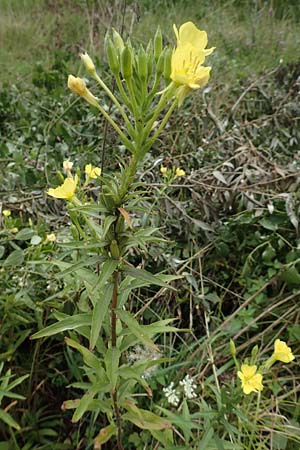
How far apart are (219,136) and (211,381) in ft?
3.15

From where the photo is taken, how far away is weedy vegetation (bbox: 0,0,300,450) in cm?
83

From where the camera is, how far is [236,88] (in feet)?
8.20

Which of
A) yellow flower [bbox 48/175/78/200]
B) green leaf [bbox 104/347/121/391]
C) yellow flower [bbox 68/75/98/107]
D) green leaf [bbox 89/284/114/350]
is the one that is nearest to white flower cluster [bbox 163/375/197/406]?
green leaf [bbox 104/347/121/391]

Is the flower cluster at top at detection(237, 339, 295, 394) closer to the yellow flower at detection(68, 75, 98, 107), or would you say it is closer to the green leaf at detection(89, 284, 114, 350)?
the green leaf at detection(89, 284, 114, 350)

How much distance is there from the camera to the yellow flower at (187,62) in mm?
694

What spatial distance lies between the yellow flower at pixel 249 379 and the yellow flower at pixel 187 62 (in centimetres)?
59

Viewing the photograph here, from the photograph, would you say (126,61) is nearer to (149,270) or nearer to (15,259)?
(15,259)

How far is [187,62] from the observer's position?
0.70 meters

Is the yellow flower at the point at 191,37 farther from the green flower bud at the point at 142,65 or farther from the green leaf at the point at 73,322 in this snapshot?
the green leaf at the point at 73,322

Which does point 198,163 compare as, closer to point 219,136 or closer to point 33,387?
point 219,136

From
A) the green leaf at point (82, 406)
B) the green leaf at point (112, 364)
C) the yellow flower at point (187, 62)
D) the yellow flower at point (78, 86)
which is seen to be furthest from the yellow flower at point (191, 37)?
the green leaf at point (82, 406)

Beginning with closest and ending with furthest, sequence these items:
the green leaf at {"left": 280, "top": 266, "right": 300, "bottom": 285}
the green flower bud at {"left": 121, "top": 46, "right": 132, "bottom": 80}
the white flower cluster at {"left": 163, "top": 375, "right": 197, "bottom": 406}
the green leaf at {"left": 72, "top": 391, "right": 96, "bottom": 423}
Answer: the green flower bud at {"left": 121, "top": 46, "right": 132, "bottom": 80}, the green leaf at {"left": 72, "top": 391, "right": 96, "bottom": 423}, the white flower cluster at {"left": 163, "top": 375, "right": 197, "bottom": 406}, the green leaf at {"left": 280, "top": 266, "right": 300, "bottom": 285}

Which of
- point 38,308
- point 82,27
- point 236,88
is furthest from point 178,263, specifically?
point 82,27

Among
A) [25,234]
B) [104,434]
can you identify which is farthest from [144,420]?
[25,234]
